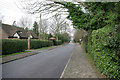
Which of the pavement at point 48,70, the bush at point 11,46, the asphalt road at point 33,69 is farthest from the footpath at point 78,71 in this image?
the bush at point 11,46

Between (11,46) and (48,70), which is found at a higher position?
(11,46)

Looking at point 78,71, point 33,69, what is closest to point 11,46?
point 33,69

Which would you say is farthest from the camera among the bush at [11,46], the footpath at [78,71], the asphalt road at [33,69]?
the bush at [11,46]

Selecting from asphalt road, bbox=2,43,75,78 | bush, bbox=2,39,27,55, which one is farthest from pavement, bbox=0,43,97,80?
bush, bbox=2,39,27,55

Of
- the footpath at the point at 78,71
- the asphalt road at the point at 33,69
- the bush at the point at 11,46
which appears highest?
the bush at the point at 11,46

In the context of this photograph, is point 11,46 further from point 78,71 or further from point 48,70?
point 78,71

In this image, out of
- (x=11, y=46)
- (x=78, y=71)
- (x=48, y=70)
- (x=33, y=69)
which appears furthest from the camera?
(x=11, y=46)

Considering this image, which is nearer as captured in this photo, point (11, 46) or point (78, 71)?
point (78, 71)

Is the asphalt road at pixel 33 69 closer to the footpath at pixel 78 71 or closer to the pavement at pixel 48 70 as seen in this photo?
the pavement at pixel 48 70

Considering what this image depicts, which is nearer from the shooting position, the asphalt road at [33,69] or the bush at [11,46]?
the asphalt road at [33,69]

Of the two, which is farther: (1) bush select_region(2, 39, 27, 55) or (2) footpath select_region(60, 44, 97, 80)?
(1) bush select_region(2, 39, 27, 55)

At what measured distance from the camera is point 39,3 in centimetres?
877

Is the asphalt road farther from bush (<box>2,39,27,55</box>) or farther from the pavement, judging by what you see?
bush (<box>2,39,27,55</box>)

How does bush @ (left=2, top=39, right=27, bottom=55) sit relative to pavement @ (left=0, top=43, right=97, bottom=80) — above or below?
above
